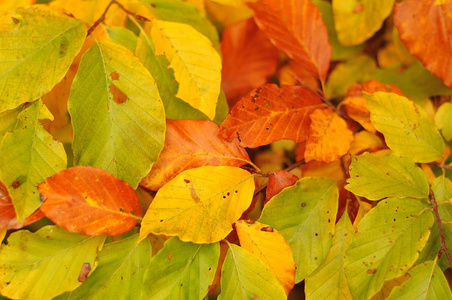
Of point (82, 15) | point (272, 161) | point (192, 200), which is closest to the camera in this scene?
point (192, 200)

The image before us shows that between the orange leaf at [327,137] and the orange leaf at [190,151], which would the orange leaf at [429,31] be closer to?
the orange leaf at [327,137]

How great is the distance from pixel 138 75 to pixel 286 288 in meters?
0.31

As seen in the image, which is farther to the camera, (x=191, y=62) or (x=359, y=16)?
(x=359, y=16)

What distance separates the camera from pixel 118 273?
449mm

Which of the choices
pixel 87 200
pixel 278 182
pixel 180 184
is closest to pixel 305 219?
pixel 278 182

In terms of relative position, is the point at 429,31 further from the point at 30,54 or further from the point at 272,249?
the point at 30,54

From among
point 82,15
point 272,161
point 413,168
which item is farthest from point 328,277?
point 82,15

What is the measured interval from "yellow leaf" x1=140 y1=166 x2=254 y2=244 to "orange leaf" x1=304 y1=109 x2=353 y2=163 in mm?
98

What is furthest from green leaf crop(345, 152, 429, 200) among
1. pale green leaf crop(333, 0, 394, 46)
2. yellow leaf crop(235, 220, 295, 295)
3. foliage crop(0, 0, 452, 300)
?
pale green leaf crop(333, 0, 394, 46)

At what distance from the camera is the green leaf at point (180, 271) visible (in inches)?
17.0

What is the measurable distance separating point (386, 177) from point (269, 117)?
0.54 ft

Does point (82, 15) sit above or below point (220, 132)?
above

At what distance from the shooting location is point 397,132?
0.47 metres

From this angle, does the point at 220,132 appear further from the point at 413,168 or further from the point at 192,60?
the point at 413,168
